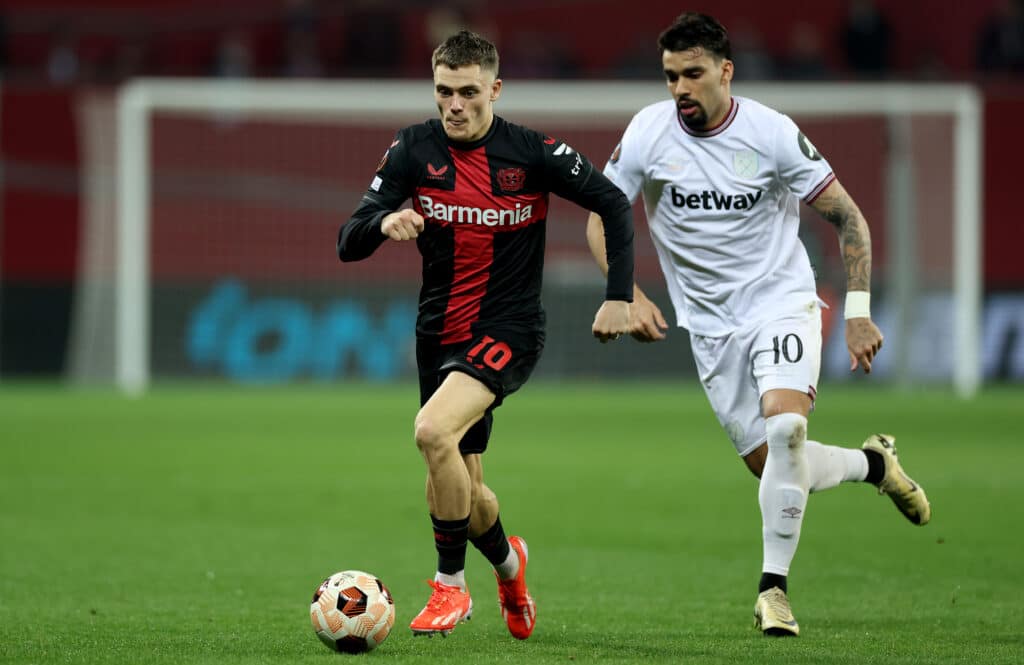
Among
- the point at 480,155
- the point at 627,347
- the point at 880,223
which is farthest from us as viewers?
the point at 627,347

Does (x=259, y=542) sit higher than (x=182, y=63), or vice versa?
(x=182, y=63)

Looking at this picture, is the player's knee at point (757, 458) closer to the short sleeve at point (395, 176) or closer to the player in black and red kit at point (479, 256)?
the player in black and red kit at point (479, 256)

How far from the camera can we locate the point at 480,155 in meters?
6.23

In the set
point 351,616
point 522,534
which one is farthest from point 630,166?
point 522,534

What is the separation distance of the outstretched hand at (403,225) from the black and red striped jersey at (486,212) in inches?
20.6

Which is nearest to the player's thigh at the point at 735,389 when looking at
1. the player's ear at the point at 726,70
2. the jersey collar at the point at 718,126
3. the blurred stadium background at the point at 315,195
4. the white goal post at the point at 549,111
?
the jersey collar at the point at 718,126

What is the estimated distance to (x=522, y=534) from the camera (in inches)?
370

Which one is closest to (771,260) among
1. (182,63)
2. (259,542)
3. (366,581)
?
(366,581)

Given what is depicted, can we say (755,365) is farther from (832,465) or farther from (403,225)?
(403,225)

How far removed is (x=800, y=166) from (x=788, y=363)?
807 mm

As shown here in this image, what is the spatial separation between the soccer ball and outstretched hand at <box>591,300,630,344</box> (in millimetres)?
1306

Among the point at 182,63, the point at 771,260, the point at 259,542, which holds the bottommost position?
the point at 259,542

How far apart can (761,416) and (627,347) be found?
1723 cm

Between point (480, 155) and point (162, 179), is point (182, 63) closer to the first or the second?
point (162, 179)
